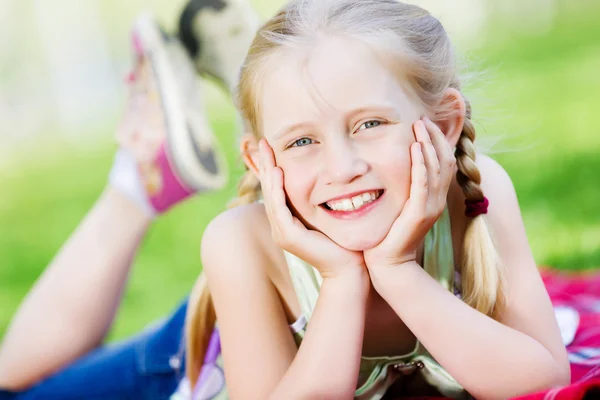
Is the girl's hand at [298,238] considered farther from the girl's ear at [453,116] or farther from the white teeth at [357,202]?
the girl's ear at [453,116]

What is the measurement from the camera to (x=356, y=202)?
1.02 m

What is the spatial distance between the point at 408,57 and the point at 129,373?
921mm

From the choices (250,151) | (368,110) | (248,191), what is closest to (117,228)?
(248,191)

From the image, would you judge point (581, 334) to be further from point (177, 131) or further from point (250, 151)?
point (177, 131)

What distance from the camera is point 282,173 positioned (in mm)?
1076

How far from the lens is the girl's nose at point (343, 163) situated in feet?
3.25

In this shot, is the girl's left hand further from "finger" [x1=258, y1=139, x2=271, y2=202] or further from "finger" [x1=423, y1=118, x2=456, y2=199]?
"finger" [x1=258, y1=139, x2=271, y2=202]

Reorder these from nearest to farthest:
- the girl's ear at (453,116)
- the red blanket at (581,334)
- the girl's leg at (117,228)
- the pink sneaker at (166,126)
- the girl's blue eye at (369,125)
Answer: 1. the red blanket at (581,334)
2. the girl's blue eye at (369,125)
3. the girl's ear at (453,116)
4. the girl's leg at (117,228)
5. the pink sneaker at (166,126)

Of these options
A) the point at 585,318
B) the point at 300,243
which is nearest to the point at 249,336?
the point at 300,243

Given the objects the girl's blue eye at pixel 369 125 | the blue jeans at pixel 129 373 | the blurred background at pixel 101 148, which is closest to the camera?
the girl's blue eye at pixel 369 125

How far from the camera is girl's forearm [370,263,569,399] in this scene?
39.8 inches

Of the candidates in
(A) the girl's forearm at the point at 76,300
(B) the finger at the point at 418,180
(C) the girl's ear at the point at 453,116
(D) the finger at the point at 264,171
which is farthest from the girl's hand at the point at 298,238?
(A) the girl's forearm at the point at 76,300

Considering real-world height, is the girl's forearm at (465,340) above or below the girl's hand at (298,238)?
below

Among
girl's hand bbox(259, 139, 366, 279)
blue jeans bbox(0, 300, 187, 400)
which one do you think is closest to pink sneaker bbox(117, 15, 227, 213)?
blue jeans bbox(0, 300, 187, 400)
